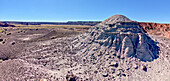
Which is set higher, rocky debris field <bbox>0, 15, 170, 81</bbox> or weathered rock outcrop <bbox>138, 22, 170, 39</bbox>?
weathered rock outcrop <bbox>138, 22, 170, 39</bbox>

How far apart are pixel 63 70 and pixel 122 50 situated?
32.8ft

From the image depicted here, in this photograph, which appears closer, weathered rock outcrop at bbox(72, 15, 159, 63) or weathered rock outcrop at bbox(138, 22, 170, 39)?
weathered rock outcrop at bbox(72, 15, 159, 63)

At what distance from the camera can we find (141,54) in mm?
16344

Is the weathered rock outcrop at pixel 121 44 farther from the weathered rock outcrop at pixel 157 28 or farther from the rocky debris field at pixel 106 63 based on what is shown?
the weathered rock outcrop at pixel 157 28

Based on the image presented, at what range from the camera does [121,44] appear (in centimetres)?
1766

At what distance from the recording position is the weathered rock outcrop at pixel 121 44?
16.6 meters

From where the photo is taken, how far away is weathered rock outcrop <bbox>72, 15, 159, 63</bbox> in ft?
54.4

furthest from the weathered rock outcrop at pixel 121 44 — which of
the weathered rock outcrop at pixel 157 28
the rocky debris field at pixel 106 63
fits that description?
the weathered rock outcrop at pixel 157 28

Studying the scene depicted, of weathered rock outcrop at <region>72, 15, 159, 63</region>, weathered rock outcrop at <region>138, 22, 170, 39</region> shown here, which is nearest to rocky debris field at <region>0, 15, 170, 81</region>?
weathered rock outcrop at <region>72, 15, 159, 63</region>

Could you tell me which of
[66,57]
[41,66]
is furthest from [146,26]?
[41,66]

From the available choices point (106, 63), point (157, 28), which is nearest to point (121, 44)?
point (106, 63)

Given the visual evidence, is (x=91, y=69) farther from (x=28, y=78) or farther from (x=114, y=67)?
(x=28, y=78)

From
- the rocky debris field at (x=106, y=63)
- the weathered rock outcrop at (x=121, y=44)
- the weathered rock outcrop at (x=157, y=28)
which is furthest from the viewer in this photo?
the weathered rock outcrop at (x=157, y=28)

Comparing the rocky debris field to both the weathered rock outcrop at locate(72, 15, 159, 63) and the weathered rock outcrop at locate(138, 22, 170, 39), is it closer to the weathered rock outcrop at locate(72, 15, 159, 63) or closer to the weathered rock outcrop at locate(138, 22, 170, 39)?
the weathered rock outcrop at locate(72, 15, 159, 63)
